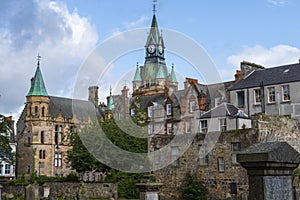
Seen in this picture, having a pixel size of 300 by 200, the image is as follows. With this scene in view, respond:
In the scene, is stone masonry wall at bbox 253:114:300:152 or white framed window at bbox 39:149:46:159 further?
white framed window at bbox 39:149:46:159

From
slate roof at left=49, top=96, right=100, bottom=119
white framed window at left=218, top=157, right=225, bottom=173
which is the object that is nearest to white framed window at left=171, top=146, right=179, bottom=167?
white framed window at left=218, top=157, right=225, bottom=173

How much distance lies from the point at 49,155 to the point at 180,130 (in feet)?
90.5

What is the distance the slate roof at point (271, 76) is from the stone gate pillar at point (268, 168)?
3921 centimetres

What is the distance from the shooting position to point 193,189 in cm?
3344

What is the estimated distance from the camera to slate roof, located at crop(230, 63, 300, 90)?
148 ft

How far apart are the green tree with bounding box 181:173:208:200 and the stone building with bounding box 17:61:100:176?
43.4m

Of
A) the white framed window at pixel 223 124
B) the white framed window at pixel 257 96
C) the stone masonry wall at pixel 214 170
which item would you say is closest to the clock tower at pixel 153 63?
the white framed window at pixel 257 96

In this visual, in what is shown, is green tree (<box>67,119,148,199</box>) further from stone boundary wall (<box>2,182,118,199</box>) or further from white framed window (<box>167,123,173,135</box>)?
white framed window (<box>167,123,173,135</box>)

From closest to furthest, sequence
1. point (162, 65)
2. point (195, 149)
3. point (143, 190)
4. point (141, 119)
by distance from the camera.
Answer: point (143, 190), point (195, 149), point (141, 119), point (162, 65)

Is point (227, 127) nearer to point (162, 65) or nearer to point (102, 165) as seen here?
point (102, 165)

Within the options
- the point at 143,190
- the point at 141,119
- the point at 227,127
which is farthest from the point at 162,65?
the point at 143,190

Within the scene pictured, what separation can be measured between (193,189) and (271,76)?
61.3ft

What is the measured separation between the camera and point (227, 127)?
39.3 metres

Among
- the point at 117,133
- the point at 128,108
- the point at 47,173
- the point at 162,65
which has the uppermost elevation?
the point at 162,65
